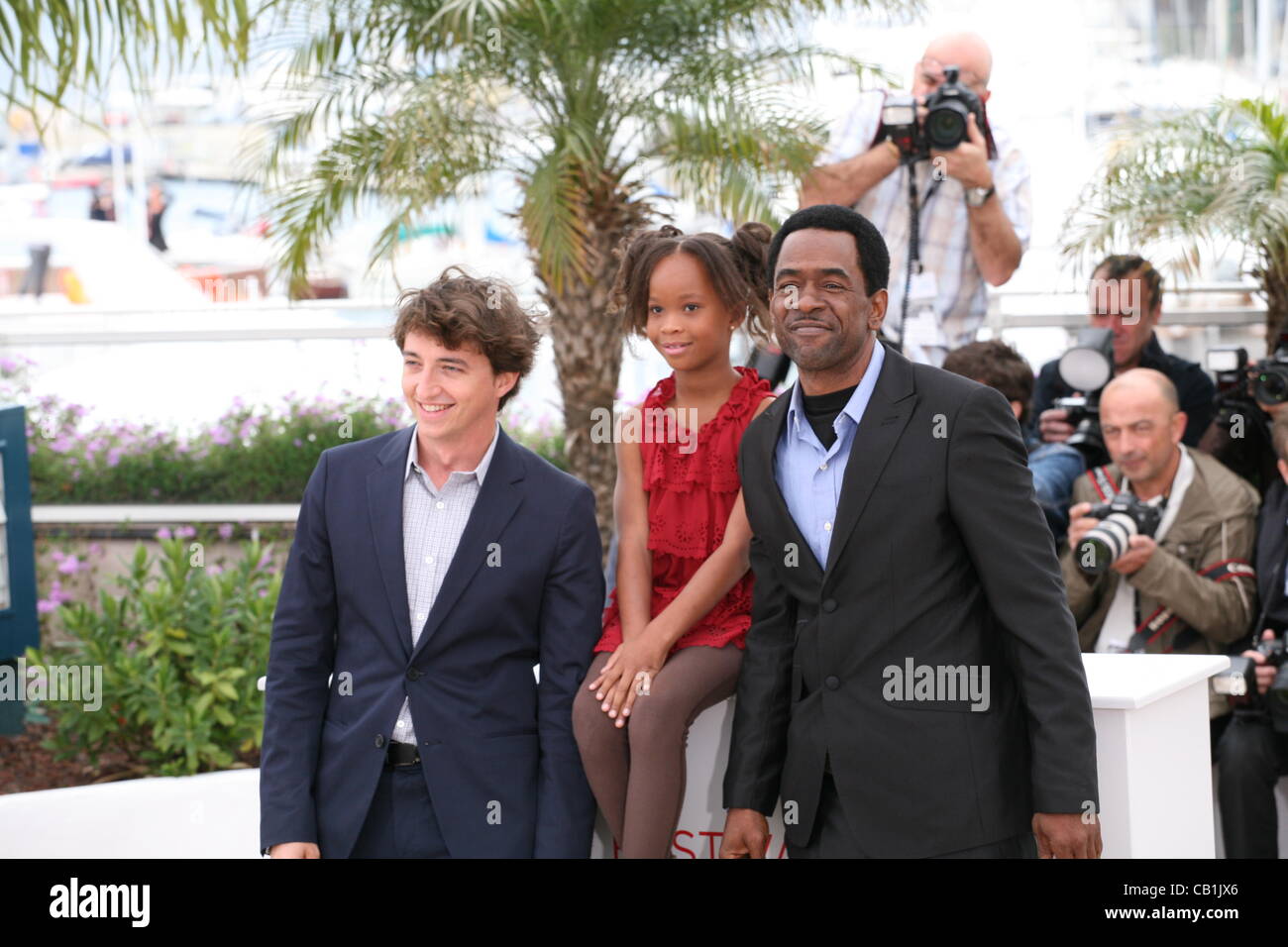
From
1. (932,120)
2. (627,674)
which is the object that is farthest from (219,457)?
(627,674)

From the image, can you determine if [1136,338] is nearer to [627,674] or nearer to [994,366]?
[994,366]

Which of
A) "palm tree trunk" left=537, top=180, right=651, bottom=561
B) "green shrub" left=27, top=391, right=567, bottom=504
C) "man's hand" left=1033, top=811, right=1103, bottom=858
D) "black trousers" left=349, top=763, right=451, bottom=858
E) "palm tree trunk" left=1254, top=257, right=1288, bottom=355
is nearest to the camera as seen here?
"man's hand" left=1033, top=811, right=1103, bottom=858

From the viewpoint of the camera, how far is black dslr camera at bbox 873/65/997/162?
17.2 ft

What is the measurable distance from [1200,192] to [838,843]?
497cm

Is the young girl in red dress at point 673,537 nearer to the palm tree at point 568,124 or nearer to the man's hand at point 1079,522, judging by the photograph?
the man's hand at point 1079,522

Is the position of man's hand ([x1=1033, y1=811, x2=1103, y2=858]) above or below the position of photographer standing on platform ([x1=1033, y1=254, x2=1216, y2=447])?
below

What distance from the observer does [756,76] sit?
6.85m

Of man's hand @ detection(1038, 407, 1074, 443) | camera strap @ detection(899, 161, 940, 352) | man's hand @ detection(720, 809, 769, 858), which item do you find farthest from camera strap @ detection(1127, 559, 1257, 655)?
man's hand @ detection(720, 809, 769, 858)

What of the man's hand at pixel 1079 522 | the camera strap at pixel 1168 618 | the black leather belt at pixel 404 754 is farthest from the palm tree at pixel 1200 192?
the black leather belt at pixel 404 754

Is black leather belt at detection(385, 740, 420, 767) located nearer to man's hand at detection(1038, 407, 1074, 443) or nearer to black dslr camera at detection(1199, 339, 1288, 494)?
man's hand at detection(1038, 407, 1074, 443)

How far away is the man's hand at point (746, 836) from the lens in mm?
2924

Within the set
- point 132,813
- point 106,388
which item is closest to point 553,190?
point 132,813

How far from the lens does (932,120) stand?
526 centimetres

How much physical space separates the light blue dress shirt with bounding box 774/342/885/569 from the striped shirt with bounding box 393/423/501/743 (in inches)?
26.6
